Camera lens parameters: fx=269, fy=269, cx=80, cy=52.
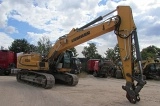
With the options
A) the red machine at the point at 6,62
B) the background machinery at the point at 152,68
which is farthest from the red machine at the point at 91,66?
the red machine at the point at 6,62

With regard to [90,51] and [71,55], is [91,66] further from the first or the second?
[90,51]

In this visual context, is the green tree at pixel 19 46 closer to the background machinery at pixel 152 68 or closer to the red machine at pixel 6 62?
the red machine at pixel 6 62

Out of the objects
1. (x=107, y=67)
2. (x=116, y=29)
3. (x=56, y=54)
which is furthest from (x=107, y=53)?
(x=116, y=29)

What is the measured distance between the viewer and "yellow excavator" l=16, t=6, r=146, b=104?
432 inches

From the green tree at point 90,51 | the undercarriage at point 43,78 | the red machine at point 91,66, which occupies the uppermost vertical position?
the green tree at point 90,51

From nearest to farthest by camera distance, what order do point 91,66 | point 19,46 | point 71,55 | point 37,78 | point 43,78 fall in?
point 43,78
point 37,78
point 71,55
point 91,66
point 19,46

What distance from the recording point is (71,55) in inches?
705

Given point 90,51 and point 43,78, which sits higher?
point 90,51

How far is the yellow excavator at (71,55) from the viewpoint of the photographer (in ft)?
36.0

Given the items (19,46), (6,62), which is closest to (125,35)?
(6,62)

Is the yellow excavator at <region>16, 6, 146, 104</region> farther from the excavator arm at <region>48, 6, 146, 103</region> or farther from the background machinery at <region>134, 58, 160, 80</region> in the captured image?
the background machinery at <region>134, 58, 160, 80</region>

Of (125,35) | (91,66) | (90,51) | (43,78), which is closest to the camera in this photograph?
(125,35)

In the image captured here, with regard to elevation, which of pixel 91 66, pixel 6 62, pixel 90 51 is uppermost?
pixel 90 51

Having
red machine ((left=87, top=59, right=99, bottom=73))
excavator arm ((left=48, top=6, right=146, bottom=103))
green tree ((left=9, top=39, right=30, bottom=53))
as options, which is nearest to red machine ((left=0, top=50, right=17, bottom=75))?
red machine ((left=87, top=59, right=99, bottom=73))
